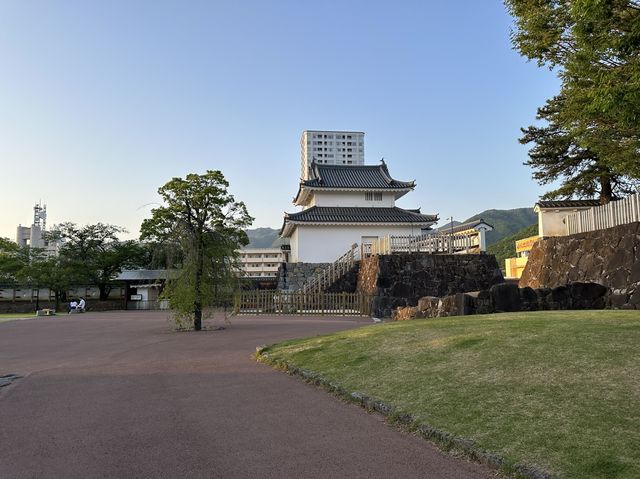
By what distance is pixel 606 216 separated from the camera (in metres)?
17.4

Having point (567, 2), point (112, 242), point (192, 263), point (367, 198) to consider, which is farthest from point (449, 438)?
point (112, 242)

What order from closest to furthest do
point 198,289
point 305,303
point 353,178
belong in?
point 198,289 → point 305,303 → point 353,178

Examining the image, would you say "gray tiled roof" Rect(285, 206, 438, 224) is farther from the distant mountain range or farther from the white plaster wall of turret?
the distant mountain range

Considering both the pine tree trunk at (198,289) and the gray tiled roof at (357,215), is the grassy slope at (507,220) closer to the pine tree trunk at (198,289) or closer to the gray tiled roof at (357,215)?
the gray tiled roof at (357,215)

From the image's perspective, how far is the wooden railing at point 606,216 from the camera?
16.0 m

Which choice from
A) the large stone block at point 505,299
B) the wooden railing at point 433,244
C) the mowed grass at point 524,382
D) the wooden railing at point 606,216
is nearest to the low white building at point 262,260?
the wooden railing at point 433,244

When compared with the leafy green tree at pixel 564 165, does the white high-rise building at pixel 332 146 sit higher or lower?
higher

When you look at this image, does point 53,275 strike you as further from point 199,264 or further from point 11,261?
point 199,264

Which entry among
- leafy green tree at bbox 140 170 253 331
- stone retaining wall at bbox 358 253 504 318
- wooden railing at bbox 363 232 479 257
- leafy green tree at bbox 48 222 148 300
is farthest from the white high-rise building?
leafy green tree at bbox 140 170 253 331

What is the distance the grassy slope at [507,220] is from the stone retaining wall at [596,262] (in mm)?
78311

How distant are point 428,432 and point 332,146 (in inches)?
5764

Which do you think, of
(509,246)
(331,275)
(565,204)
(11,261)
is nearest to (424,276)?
(331,275)

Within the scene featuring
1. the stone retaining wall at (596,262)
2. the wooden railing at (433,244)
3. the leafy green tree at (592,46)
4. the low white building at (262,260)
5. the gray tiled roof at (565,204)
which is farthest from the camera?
the low white building at (262,260)

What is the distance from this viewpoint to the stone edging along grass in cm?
406
